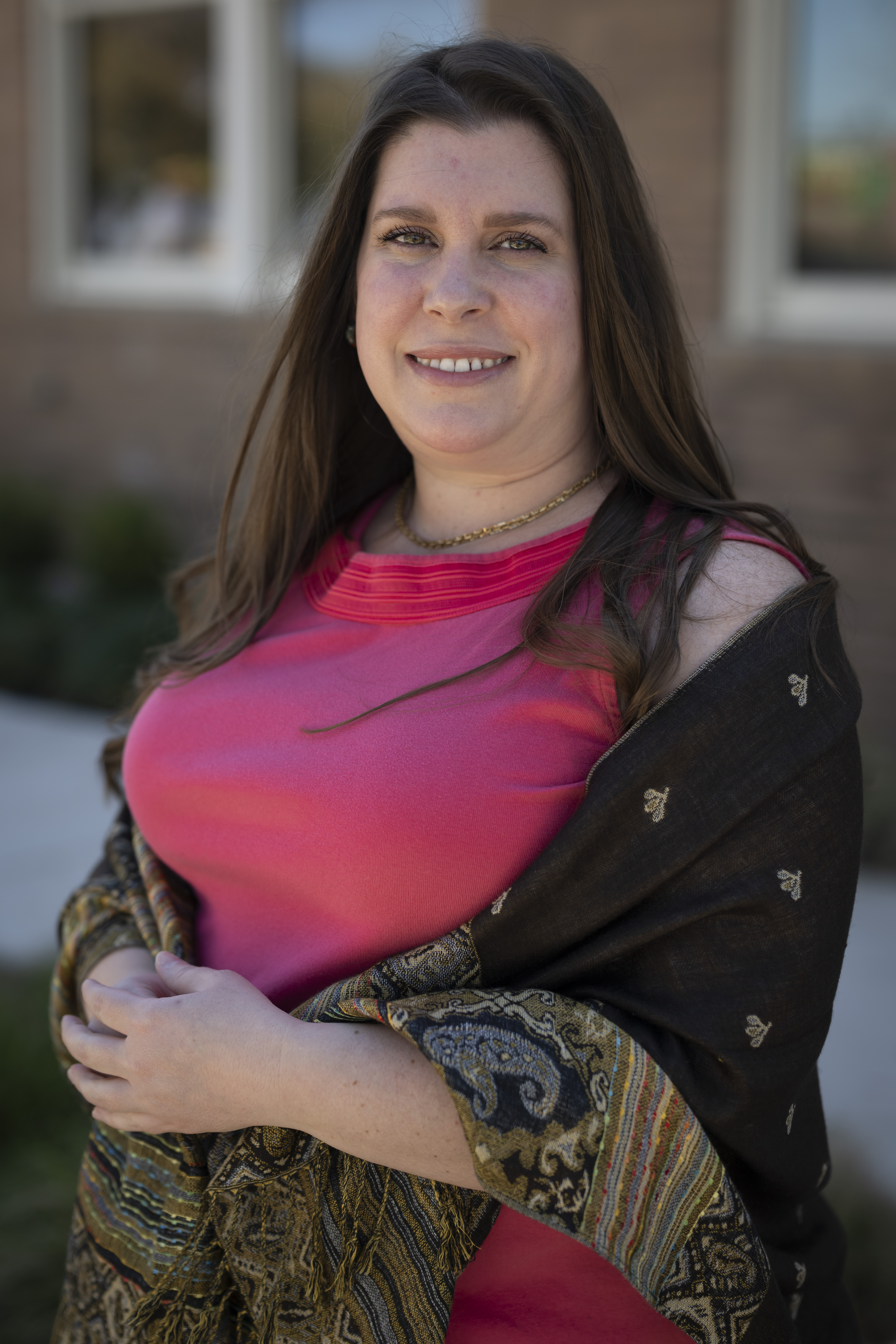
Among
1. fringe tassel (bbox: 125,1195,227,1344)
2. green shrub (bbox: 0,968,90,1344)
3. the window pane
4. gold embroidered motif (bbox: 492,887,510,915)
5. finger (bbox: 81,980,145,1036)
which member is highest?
the window pane

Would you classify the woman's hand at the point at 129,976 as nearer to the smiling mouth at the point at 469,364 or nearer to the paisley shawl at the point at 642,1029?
the paisley shawl at the point at 642,1029

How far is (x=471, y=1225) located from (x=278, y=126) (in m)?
6.13

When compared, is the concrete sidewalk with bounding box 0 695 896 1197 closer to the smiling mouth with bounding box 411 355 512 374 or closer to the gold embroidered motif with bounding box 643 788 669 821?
the gold embroidered motif with bounding box 643 788 669 821

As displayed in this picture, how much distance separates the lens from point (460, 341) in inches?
54.8

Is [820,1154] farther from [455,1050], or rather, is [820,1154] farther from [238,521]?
[238,521]

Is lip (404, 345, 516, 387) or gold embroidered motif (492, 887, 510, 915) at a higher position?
lip (404, 345, 516, 387)

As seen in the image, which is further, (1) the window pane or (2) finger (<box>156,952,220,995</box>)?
(1) the window pane

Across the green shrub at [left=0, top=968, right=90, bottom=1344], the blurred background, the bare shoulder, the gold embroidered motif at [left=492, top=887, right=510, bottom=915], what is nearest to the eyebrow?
the blurred background

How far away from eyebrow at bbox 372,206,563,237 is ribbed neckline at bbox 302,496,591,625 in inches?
13.3

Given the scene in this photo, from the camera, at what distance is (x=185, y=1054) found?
1301 millimetres

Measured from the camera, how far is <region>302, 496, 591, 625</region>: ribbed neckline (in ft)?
4.67

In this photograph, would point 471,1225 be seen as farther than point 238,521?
No

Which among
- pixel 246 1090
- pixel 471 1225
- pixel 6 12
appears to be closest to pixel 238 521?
pixel 246 1090

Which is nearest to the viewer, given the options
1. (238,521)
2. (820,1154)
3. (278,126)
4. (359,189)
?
(820,1154)
